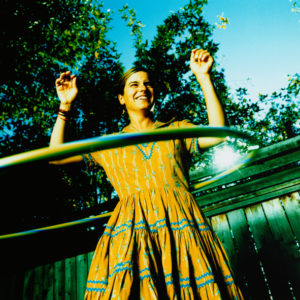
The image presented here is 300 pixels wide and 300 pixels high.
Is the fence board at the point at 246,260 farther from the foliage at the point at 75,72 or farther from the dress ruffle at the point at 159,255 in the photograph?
the foliage at the point at 75,72

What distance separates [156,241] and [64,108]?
0.96 m

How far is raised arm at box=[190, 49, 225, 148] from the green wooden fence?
3.19 ft

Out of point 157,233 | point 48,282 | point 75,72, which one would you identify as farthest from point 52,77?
point 157,233

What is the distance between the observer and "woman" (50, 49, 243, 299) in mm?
911

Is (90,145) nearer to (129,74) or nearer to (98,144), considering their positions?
(98,144)

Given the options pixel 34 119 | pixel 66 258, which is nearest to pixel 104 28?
pixel 34 119

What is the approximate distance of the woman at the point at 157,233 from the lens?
0.91 meters

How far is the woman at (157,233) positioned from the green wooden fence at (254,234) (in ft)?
3.50

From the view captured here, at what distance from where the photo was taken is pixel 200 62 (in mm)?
1592

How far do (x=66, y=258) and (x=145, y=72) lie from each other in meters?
3.21

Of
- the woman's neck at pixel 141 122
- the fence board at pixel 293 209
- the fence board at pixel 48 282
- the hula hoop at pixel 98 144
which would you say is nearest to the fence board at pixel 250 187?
the fence board at pixel 293 209

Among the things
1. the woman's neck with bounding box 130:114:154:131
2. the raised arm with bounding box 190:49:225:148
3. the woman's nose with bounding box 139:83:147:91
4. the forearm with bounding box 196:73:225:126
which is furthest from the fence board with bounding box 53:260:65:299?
the forearm with bounding box 196:73:225:126

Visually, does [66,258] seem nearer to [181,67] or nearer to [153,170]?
[153,170]

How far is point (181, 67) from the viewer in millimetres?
8125
